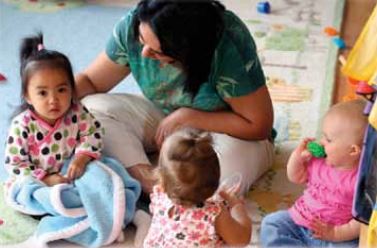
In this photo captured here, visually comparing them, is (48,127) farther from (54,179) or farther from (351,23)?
(351,23)

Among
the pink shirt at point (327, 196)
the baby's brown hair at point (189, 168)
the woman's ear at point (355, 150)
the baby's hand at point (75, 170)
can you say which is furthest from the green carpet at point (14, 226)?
the woman's ear at point (355, 150)

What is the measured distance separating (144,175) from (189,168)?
46 centimetres

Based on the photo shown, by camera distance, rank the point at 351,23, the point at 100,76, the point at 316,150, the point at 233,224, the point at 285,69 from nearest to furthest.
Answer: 1. the point at 233,224
2. the point at 316,150
3. the point at 100,76
4. the point at 285,69
5. the point at 351,23

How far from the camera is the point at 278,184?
1.81 meters

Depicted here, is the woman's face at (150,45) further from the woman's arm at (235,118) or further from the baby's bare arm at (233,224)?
the baby's bare arm at (233,224)

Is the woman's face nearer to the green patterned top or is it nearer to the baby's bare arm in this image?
the green patterned top

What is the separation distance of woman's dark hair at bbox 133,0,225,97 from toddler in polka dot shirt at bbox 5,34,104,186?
22 centimetres

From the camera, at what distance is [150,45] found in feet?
5.21

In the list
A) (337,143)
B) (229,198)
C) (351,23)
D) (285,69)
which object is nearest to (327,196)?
(337,143)

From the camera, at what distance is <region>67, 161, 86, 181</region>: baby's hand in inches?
65.7

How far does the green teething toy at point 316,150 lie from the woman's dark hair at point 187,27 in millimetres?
297

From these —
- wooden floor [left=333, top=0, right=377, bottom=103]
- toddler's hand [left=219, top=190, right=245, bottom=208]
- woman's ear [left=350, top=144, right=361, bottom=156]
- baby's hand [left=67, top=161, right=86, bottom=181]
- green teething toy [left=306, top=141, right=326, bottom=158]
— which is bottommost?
wooden floor [left=333, top=0, right=377, bottom=103]

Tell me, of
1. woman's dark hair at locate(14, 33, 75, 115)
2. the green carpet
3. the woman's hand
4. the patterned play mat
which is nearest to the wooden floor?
the patterned play mat

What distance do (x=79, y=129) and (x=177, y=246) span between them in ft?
1.50
